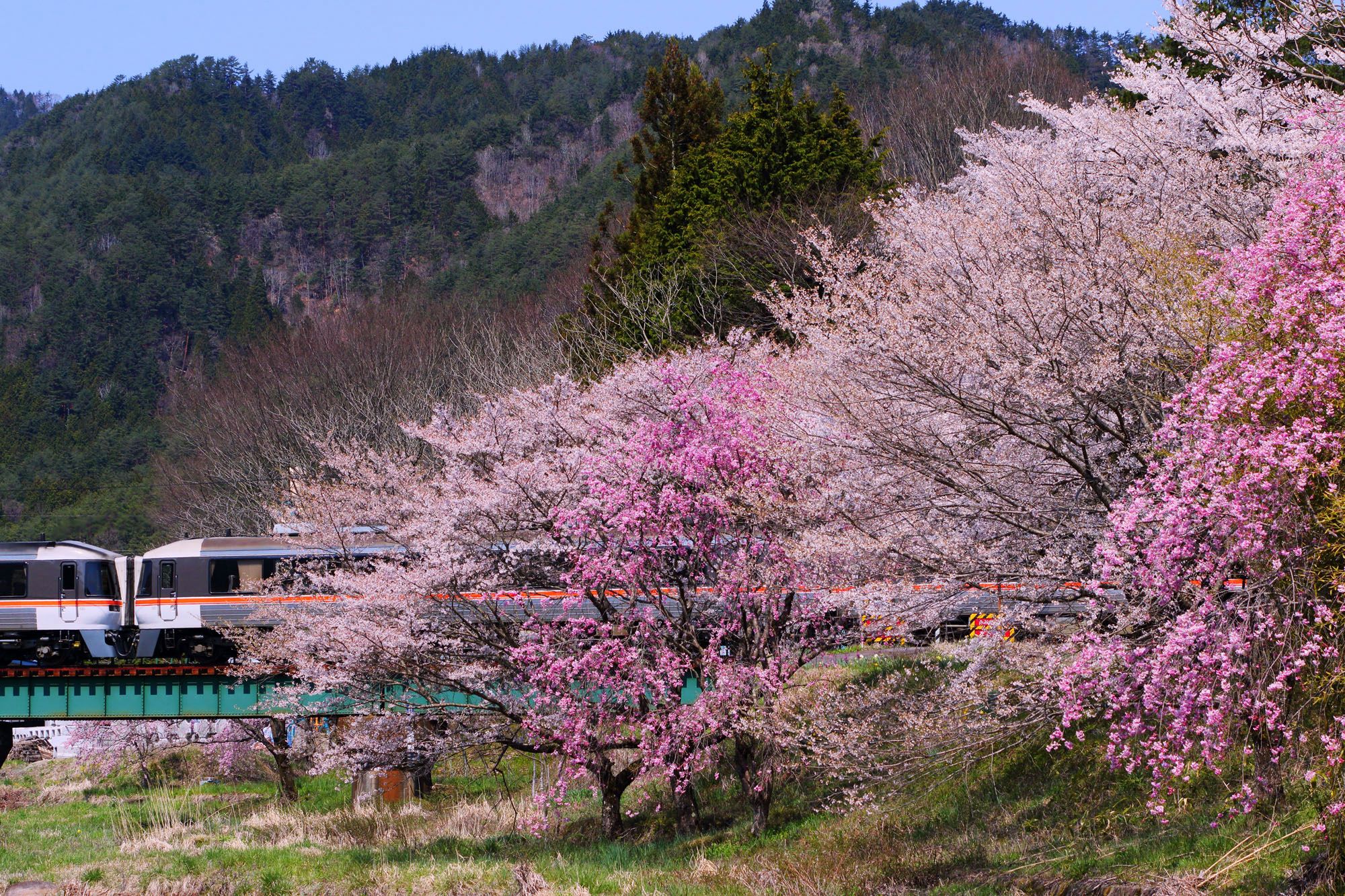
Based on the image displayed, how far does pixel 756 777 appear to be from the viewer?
1495 cm

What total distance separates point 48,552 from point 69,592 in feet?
2.89

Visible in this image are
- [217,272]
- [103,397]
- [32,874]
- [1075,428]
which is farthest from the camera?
[217,272]

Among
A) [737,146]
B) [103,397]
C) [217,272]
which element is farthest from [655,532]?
[217,272]

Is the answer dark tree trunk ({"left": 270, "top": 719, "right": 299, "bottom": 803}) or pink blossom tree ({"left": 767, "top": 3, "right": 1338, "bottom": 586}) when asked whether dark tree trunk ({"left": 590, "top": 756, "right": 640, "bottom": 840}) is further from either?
dark tree trunk ({"left": 270, "top": 719, "right": 299, "bottom": 803})

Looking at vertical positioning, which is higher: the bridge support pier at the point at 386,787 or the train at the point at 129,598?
the train at the point at 129,598

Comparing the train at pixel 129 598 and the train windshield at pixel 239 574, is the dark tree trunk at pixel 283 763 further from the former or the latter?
the train windshield at pixel 239 574

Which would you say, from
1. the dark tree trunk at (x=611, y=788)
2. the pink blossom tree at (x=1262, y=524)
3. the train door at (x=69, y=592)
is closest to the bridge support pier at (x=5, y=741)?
the train door at (x=69, y=592)

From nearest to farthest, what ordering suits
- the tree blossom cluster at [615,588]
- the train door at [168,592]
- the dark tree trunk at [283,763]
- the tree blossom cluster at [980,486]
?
the tree blossom cluster at [980,486] < the tree blossom cluster at [615,588] < the dark tree trunk at [283,763] < the train door at [168,592]

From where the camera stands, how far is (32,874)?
16.8 meters

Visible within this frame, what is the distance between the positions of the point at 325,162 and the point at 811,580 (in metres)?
129

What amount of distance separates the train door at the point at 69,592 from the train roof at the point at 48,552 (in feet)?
0.72

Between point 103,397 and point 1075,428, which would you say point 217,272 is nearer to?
point 103,397

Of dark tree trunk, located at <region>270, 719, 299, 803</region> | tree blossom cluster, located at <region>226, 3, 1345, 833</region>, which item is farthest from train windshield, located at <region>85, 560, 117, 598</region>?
tree blossom cluster, located at <region>226, 3, 1345, 833</region>

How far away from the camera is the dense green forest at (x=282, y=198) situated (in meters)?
82.2
